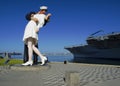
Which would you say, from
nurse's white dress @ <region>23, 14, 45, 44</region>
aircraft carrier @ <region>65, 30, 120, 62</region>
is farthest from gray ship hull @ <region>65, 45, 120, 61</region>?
nurse's white dress @ <region>23, 14, 45, 44</region>

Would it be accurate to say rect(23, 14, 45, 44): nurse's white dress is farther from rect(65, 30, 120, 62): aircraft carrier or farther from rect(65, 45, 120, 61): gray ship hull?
rect(65, 45, 120, 61): gray ship hull

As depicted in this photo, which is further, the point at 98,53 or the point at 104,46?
A: the point at 98,53

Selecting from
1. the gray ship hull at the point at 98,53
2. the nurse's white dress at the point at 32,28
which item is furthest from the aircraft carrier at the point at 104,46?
the nurse's white dress at the point at 32,28

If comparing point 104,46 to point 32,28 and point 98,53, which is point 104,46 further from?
point 32,28

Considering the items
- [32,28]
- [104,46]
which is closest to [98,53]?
[104,46]

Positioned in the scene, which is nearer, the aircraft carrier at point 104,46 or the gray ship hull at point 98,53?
the aircraft carrier at point 104,46

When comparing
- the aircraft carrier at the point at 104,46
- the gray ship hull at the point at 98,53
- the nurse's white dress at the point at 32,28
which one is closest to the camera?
the nurse's white dress at the point at 32,28

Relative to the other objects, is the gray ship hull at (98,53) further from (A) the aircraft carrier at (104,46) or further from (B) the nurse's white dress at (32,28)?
(B) the nurse's white dress at (32,28)

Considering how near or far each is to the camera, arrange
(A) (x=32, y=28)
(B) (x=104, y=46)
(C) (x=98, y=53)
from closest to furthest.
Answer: (A) (x=32, y=28)
(B) (x=104, y=46)
(C) (x=98, y=53)

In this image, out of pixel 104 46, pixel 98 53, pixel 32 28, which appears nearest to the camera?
pixel 32 28

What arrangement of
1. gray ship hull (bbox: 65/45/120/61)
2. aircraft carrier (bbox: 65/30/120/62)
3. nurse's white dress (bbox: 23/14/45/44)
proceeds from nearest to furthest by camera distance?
1. nurse's white dress (bbox: 23/14/45/44)
2. aircraft carrier (bbox: 65/30/120/62)
3. gray ship hull (bbox: 65/45/120/61)

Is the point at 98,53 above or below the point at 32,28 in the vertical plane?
above

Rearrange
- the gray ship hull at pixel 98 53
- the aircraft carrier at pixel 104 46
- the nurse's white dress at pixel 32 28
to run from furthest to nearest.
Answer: the gray ship hull at pixel 98 53
the aircraft carrier at pixel 104 46
the nurse's white dress at pixel 32 28

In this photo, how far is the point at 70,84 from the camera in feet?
16.3
